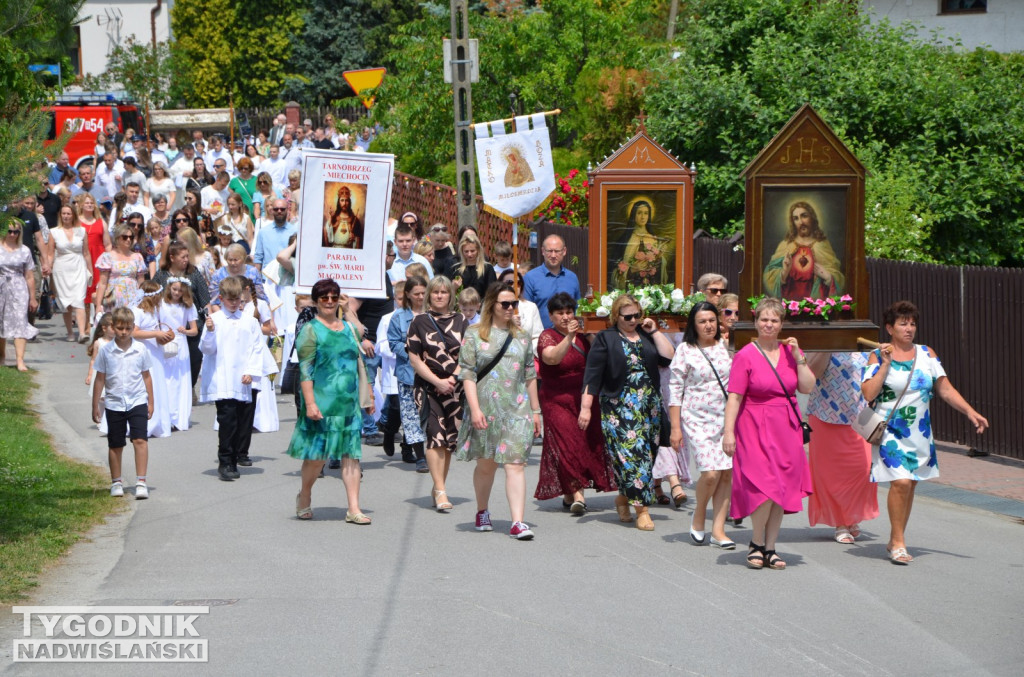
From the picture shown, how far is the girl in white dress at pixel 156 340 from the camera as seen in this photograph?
519 inches

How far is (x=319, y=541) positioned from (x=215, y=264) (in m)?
7.92

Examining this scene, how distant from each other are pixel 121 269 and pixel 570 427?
7.77 metres

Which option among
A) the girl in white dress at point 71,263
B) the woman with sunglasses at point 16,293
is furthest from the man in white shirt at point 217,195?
the woman with sunglasses at point 16,293

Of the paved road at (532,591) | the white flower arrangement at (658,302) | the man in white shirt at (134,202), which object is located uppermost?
the man in white shirt at (134,202)

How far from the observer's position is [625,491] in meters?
10.4

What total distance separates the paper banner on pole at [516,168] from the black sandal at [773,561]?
792 cm

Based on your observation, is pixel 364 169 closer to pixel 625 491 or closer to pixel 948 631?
pixel 625 491

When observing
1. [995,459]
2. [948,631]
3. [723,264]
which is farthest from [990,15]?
[948,631]

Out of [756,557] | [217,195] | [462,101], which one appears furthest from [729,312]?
[217,195]

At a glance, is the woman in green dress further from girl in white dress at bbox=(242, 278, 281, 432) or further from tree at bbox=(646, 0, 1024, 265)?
tree at bbox=(646, 0, 1024, 265)

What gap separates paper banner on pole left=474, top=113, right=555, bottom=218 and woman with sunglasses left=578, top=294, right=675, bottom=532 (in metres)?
6.14

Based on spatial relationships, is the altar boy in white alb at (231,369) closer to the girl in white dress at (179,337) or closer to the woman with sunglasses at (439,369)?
the girl in white dress at (179,337)

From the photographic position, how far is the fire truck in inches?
1464

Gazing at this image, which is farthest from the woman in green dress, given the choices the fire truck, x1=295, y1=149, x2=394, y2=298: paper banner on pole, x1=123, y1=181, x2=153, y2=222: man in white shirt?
the fire truck
